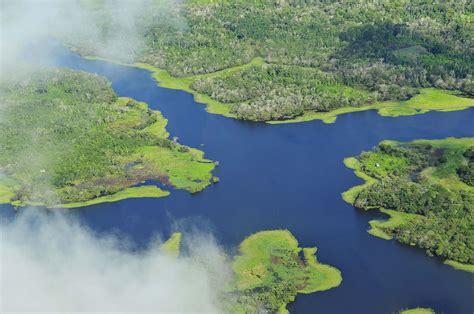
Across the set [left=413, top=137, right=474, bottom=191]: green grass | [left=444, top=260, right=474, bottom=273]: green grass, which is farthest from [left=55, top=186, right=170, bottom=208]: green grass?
[left=444, top=260, right=474, bottom=273]: green grass

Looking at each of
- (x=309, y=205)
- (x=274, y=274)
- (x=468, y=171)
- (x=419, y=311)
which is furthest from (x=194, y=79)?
(x=419, y=311)

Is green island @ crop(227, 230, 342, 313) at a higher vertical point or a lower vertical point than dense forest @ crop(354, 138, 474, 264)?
lower

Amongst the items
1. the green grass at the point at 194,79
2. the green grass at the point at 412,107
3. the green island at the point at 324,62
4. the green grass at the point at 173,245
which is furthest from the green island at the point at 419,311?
the green grass at the point at 194,79

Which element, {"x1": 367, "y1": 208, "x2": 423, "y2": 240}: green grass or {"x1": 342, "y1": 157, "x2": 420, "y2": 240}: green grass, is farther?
{"x1": 342, "y1": 157, "x2": 420, "y2": 240}: green grass

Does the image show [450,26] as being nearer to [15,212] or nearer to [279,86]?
[279,86]

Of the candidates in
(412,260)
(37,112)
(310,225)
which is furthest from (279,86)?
(412,260)

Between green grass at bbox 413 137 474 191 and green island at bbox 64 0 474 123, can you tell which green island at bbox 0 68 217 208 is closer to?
green island at bbox 64 0 474 123
